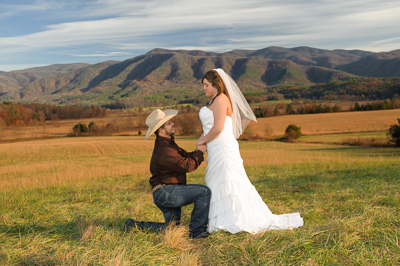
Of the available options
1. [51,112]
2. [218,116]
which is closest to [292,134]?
[218,116]

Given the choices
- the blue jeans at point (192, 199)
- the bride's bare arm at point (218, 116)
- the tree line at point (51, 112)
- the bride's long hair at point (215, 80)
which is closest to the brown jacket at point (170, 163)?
the blue jeans at point (192, 199)

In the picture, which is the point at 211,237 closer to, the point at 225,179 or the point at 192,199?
the point at 192,199

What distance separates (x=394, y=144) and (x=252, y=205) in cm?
4421

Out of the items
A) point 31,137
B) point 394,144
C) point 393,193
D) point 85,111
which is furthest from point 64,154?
point 85,111

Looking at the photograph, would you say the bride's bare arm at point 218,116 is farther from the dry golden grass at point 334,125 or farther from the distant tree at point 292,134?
the dry golden grass at point 334,125

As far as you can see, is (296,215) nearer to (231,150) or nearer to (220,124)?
(231,150)

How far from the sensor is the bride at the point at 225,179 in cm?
538

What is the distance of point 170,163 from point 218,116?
1052 mm

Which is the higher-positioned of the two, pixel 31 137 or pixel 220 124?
pixel 220 124

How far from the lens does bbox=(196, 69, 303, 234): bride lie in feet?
17.7

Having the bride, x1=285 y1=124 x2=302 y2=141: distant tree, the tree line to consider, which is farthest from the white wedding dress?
the tree line

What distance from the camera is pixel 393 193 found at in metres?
7.76

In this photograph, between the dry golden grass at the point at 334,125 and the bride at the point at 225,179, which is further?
the dry golden grass at the point at 334,125

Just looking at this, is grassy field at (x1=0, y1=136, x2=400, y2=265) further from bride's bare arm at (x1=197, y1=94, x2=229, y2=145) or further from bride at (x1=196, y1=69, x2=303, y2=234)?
bride's bare arm at (x1=197, y1=94, x2=229, y2=145)
